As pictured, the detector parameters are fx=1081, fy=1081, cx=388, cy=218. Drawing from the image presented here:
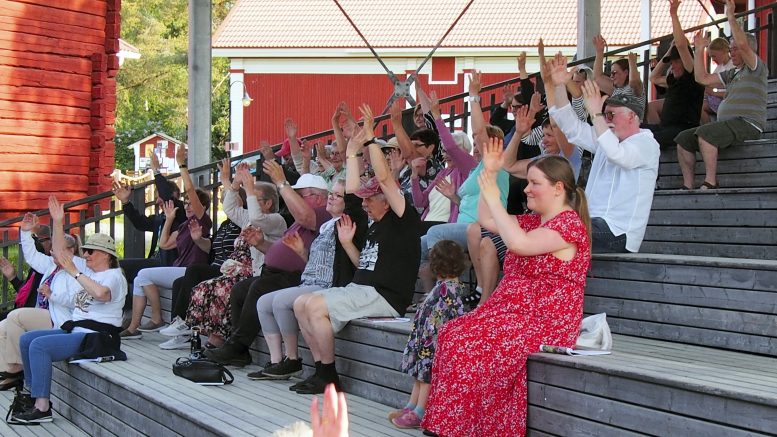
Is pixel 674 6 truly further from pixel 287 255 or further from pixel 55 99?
pixel 55 99

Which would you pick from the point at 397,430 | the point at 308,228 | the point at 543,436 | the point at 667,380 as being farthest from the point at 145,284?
the point at 667,380

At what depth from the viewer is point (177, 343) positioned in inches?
294

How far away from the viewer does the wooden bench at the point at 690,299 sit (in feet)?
14.3

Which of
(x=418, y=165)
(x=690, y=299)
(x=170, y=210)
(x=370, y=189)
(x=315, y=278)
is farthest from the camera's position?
(x=170, y=210)

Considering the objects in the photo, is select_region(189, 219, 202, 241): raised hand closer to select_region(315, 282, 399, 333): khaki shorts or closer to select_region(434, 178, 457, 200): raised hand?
select_region(434, 178, 457, 200): raised hand

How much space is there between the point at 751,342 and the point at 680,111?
3390 millimetres

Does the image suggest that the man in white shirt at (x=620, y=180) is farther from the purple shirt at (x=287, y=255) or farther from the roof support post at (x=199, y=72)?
the roof support post at (x=199, y=72)

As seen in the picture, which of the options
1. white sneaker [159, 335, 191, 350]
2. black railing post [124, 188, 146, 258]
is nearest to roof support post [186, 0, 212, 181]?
black railing post [124, 188, 146, 258]

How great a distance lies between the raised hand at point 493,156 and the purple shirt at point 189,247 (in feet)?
13.6

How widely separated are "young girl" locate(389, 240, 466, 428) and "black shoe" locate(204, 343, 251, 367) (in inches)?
72.6

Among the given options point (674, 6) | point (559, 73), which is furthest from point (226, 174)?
point (674, 6)

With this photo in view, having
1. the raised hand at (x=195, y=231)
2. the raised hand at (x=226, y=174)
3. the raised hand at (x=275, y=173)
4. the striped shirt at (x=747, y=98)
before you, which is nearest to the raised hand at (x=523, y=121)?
the raised hand at (x=275, y=173)

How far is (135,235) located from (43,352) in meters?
2.97

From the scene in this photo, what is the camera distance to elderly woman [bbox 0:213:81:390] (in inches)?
287
